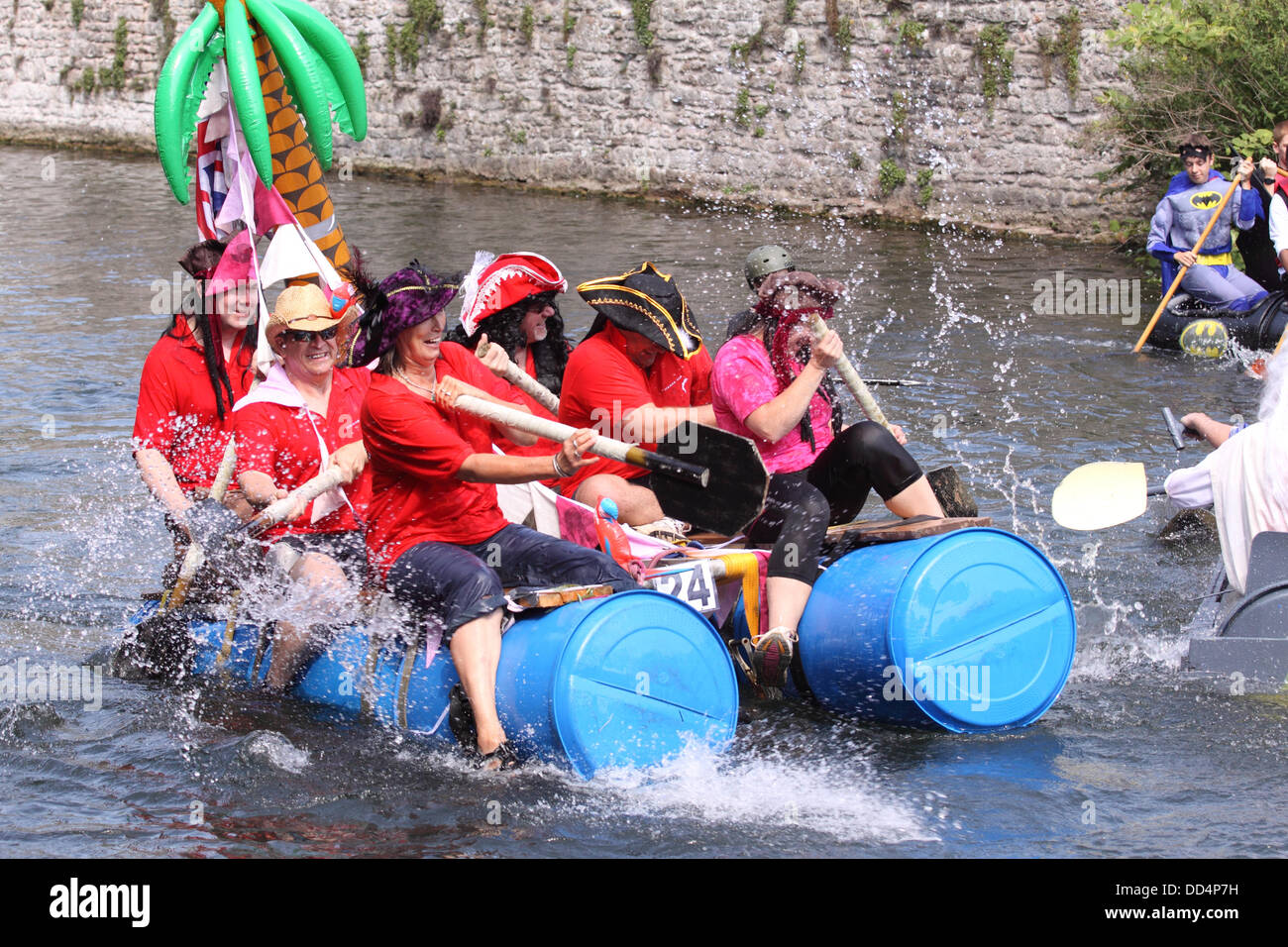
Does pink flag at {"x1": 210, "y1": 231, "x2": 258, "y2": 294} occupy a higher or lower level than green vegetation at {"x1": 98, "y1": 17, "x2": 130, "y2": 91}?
lower

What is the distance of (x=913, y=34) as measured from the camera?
18.2m

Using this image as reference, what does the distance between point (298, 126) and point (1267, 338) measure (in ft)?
25.1

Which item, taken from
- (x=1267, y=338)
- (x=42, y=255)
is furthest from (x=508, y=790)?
(x=42, y=255)

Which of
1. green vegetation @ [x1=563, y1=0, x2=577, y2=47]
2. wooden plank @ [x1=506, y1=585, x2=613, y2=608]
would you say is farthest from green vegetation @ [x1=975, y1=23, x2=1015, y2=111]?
wooden plank @ [x1=506, y1=585, x2=613, y2=608]

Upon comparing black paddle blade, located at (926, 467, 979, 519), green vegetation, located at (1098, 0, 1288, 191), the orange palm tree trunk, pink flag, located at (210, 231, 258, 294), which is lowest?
black paddle blade, located at (926, 467, 979, 519)

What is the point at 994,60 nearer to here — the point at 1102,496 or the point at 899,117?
the point at 899,117

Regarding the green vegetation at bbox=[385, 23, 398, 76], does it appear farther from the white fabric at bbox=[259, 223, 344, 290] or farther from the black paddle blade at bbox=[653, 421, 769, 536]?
→ the black paddle blade at bbox=[653, 421, 769, 536]

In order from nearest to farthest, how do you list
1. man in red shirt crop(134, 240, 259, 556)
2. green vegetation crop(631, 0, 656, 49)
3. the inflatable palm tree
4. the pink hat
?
man in red shirt crop(134, 240, 259, 556)
the pink hat
the inflatable palm tree
green vegetation crop(631, 0, 656, 49)

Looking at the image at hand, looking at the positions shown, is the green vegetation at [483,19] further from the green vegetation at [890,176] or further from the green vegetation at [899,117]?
the green vegetation at [890,176]

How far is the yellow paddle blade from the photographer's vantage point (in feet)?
21.0

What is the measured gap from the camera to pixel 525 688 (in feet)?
16.0

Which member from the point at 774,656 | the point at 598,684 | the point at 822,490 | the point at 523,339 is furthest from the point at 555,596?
the point at 523,339

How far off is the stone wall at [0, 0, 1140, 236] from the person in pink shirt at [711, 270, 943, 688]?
12182 mm

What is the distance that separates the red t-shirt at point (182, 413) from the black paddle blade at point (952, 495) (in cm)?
292
